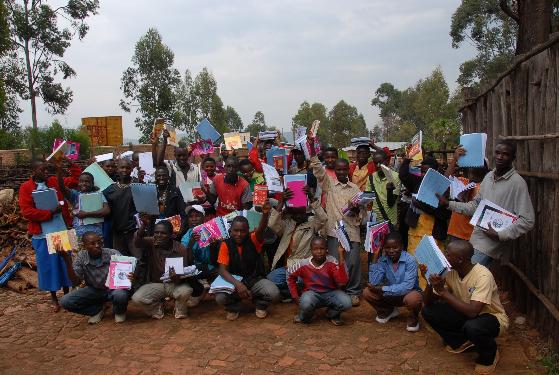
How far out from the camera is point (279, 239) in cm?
569

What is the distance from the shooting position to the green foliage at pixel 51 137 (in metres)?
20.4

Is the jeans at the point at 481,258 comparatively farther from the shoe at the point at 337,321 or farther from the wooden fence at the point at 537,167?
the shoe at the point at 337,321

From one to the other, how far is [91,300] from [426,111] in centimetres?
4400

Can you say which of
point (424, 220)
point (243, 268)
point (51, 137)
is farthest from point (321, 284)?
point (51, 137)

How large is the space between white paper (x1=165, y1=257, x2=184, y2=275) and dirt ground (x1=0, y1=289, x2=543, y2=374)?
1.88 feet

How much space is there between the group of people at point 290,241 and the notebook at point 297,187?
0.10 m

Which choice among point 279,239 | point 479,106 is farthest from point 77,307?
point 479,106

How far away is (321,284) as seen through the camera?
15.9 ft

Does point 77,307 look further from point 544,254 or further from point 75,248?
point 544,254

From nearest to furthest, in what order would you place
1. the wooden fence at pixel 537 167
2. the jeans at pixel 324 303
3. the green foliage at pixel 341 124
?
the wooden fence at pixel 537 167
the jeans at pixel 324 303
the green foliage at pixel 341 124

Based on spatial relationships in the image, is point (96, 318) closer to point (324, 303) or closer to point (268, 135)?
point (324, 303)

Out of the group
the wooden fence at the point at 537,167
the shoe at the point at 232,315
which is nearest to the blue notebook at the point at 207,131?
the shoe at the point at 232,315

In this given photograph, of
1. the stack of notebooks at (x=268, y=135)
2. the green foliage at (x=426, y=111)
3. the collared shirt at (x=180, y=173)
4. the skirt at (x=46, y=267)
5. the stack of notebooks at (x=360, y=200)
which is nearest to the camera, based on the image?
the stack of notebooks at (x=360, y=200)

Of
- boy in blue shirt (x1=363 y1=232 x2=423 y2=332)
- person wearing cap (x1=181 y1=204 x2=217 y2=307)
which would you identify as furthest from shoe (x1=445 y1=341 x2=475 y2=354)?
person wearing cap (x1=181 y1=204 x2=217 y2=307)
